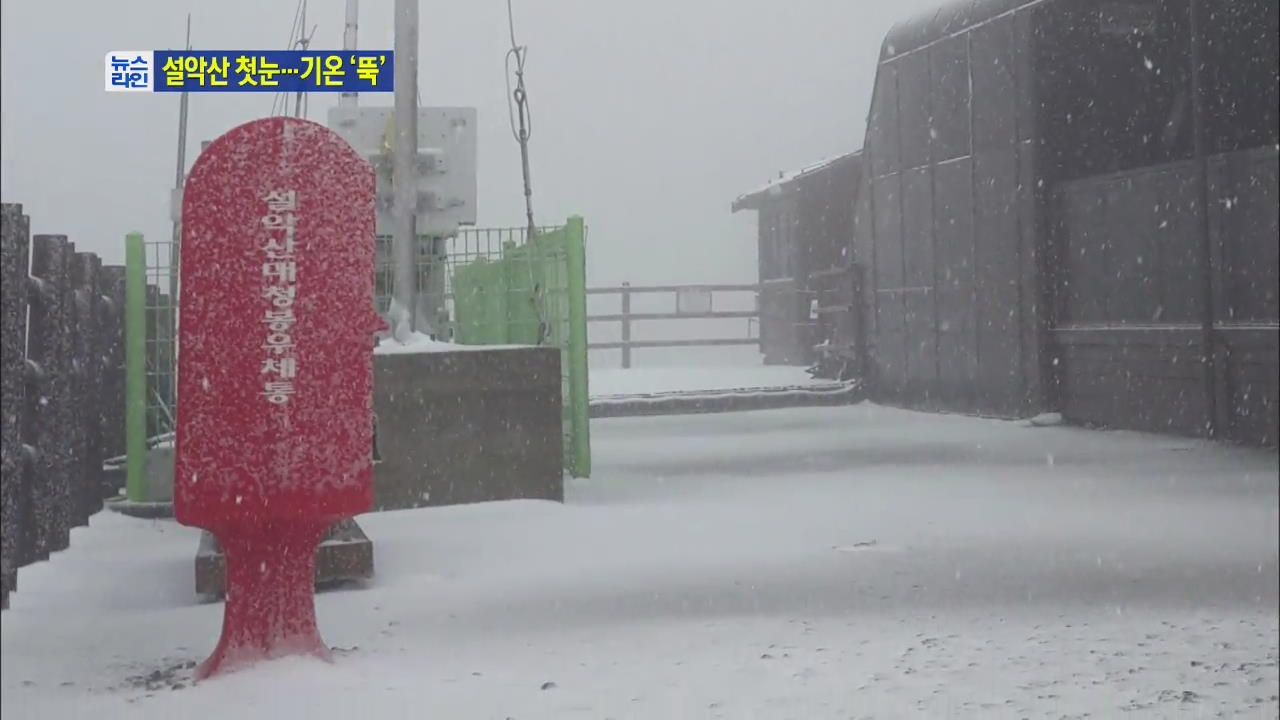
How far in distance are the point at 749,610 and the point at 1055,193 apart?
676 centimetres

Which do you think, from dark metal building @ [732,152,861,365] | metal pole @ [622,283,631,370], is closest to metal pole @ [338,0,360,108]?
dark metal building @ [732,152,861,365]

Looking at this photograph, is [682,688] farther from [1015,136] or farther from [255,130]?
[1015,136]

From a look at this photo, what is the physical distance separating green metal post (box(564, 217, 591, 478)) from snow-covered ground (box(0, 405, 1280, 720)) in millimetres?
382

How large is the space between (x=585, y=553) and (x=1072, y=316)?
597cm

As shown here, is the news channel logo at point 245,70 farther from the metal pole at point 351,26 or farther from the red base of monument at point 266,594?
the red base of monument at point 266,594

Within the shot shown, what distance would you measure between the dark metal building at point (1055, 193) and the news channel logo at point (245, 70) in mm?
4787

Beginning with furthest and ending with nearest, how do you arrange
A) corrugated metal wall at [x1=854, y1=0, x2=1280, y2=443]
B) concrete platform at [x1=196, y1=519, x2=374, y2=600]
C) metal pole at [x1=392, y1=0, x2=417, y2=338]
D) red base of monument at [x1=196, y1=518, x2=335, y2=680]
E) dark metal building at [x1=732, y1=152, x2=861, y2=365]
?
1. dark metal building at [x1=732, y1=152, x2=861, y2=365]
2. corrugated metal wall at [x1=854, y1=0, x2=1280, y2=443]
3. concrete platform at [x1=196, y1=519, x2=374, y2=600]
4. metal pole at [x1=392, y1=0, x2=417, y2=338]
5. red base of monument at [x1=196, y1=518, x2=335, y2=680]

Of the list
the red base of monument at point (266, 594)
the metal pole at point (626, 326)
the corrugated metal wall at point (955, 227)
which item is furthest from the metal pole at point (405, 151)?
the metal pole at point (626, 326)

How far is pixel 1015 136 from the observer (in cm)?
927

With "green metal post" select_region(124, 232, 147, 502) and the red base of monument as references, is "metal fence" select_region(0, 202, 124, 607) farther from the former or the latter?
"green metal post" select_region(124, 232, 147, 502)

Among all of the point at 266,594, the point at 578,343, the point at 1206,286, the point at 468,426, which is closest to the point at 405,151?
the point at 468,426

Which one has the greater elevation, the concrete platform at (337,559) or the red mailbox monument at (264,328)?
the red mailbox monument at (264,328)

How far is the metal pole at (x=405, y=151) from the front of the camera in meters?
3.28

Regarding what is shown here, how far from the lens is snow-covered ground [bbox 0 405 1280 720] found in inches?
94.0
